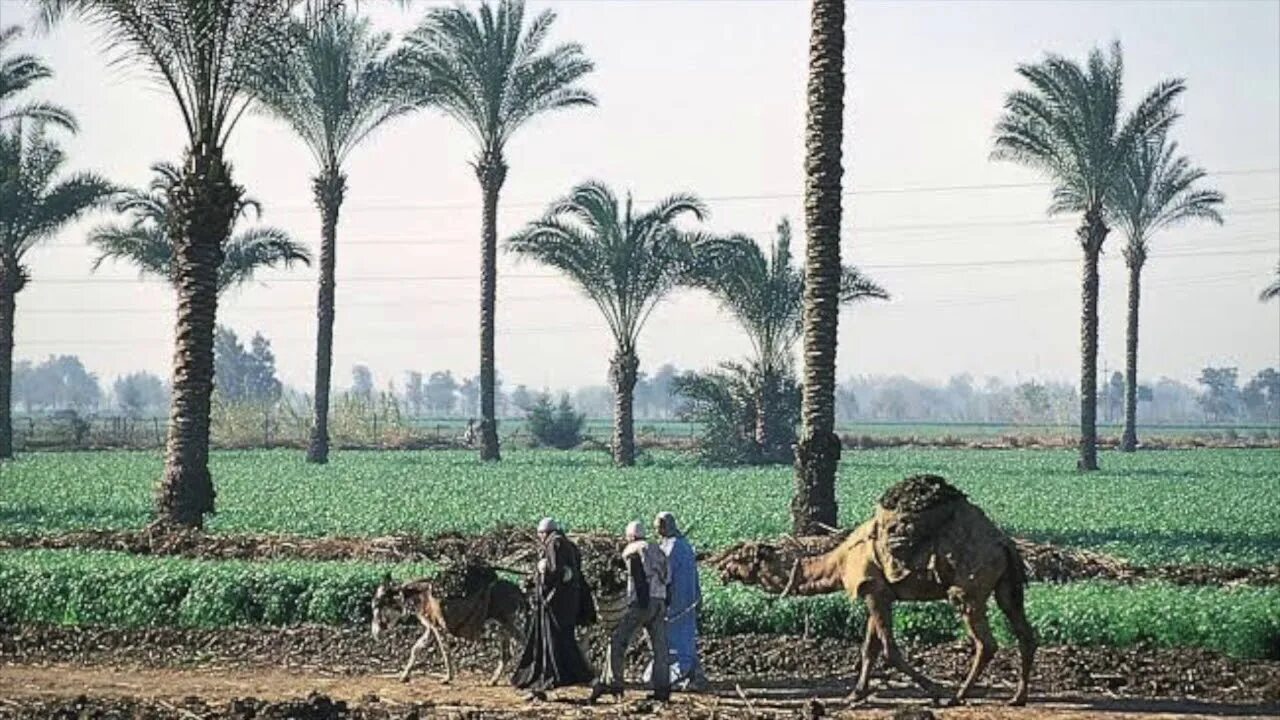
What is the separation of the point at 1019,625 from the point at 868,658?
1202 millimetres

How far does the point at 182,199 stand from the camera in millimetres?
24781

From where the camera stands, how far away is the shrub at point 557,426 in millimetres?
65312

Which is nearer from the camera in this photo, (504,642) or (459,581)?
(459,581)

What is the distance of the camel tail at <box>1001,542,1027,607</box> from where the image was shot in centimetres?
1352

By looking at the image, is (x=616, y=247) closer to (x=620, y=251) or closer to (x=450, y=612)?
(x=620, y=251)

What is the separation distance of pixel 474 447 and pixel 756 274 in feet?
52.7

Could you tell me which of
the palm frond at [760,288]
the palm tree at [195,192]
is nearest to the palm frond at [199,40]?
the palm tree at [195,192]

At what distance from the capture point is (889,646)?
13.8 meters

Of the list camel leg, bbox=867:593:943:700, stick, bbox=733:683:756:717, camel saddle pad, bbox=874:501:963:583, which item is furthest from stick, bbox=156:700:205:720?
camel saddle pad, bbox=874:501:963:583

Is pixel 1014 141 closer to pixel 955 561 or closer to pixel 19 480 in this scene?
pixel 19 480

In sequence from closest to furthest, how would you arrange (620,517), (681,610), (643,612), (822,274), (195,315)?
1. (643,612)
2. (681,610)
3. (822,274)
4. (195,315)
5. (620,517)

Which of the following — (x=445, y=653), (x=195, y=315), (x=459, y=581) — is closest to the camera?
(x=459, y=581)

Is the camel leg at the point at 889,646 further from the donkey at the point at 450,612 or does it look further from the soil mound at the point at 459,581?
the soil mound at the point at 459,581

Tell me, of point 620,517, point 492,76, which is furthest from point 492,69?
point 620,517
